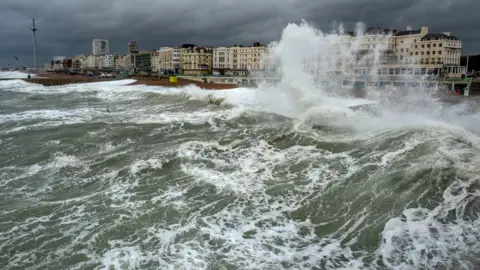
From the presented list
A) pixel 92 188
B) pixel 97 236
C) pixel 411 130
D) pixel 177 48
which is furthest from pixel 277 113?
pixel 177 48

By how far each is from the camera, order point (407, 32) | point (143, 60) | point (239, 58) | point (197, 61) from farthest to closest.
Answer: point (143, 60) < point (197, 61) < point (239, 58) < point (407, 32)

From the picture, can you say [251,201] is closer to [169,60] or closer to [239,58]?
[239,58]

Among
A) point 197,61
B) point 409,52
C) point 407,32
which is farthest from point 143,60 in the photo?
point 409,52

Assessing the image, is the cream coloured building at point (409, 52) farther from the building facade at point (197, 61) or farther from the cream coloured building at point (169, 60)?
the cream coloured building at point (169, 60)

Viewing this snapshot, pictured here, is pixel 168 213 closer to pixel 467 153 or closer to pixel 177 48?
pixel 467 153

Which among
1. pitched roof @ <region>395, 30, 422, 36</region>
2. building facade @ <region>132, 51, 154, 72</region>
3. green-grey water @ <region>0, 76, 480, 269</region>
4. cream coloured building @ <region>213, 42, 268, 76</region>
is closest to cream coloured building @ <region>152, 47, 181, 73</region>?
cream coloured building @ <region>213, 42, 268, 76</region>

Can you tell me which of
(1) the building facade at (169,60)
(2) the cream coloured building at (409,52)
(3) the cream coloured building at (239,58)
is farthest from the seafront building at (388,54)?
(1) the building facade at (169,60)

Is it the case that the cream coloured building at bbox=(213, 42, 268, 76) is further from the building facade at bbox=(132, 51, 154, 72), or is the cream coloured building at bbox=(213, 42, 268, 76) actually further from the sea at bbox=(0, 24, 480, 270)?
the sea at bbox=(0, 24, 480, 270)
